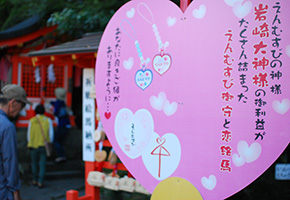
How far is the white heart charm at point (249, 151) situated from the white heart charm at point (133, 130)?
2.47 feet

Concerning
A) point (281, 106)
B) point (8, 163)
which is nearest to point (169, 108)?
point (281, 106)

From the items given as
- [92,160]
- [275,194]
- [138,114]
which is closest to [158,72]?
[138,114]

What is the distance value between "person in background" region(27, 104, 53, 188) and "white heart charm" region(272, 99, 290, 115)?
594 centimetres

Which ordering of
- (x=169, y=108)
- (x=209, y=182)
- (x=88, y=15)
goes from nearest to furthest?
(x=209, y=182), (x=169, y=108), (x=88, y=15)

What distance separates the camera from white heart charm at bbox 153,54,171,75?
2.44 m

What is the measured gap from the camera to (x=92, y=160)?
4.73m

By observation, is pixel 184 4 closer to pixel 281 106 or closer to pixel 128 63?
pixel 128 63

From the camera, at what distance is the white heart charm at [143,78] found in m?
2.54

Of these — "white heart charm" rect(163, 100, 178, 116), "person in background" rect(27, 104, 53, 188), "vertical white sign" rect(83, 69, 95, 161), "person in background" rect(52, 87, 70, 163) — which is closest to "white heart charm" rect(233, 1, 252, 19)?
"white heart charm" rect(163, 100, 178, 116)

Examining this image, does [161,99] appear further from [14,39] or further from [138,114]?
[14,39]

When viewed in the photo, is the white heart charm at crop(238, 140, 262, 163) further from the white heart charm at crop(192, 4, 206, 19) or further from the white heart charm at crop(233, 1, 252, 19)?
the white heart charm at crop(192, 4, 206, 19)

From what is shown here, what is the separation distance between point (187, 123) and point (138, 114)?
0.47 metres

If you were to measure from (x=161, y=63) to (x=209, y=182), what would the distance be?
1.01m

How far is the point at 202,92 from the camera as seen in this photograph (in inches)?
88.7
